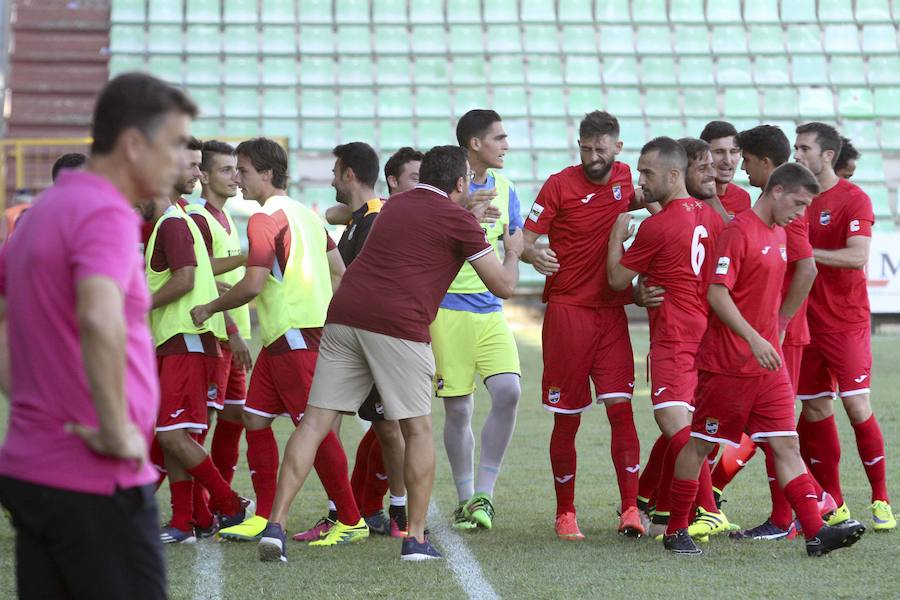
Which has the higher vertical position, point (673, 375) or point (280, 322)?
point (280, 322)

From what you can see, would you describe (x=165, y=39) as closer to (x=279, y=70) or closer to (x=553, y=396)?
(x=279, y=70)

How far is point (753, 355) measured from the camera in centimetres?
555

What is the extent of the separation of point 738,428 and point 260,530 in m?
2.36

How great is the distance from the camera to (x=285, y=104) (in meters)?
21.1

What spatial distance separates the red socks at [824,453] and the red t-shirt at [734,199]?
1.21 meters

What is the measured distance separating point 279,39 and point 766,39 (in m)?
8.58

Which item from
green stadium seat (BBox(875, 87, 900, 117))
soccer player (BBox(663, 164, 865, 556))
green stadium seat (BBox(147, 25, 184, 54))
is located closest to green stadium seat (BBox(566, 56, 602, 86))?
green stadium seat (BBox(875, 87, 900, 117))

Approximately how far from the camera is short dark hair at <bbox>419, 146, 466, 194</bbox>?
5562 millimetres

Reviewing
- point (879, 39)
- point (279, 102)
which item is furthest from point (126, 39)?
point (879, 39)

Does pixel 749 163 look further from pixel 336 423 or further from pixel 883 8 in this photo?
pixel 883 8

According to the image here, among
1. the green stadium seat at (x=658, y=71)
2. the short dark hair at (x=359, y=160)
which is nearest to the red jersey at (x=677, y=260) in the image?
the short dark hair at (x=359, y=160)

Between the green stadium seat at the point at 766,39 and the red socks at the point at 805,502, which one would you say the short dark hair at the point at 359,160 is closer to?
the red socks at the point at 805,502

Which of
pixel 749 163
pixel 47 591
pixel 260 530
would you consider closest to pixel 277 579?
pixel 260 530

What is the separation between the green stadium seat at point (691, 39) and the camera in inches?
875
